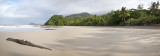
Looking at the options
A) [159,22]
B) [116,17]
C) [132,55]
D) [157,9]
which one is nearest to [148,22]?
[159,22]

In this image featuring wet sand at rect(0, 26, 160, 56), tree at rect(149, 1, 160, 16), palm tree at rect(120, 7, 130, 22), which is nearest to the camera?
wet sand at rect(0, 26, 160, 56)

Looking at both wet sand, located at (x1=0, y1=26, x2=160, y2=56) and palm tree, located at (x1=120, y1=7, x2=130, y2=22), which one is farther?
palm tree, located at (x1=120, y1=7, x2=130, y2=22)

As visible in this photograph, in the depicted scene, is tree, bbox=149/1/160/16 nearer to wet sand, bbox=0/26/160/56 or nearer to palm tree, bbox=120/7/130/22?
palm tree, bbox=120/7/130/22

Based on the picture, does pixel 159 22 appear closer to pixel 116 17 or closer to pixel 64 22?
pixel 116 17

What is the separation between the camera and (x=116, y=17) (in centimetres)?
5606

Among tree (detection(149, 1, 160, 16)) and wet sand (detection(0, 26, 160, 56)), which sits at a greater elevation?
tree (detection(149, 1, 160, 16))

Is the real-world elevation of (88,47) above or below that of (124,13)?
below

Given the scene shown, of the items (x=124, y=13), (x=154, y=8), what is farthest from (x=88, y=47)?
(x=154, y=8)

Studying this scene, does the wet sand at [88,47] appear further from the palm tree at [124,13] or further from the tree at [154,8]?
the tree at [154,8]

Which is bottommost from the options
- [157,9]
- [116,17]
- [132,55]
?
[132,55]

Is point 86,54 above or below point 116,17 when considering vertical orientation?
below

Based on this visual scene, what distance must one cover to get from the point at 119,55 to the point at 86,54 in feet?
3.97

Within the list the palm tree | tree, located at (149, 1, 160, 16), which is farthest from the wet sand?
tree, located at (149, 1, 160, 16)

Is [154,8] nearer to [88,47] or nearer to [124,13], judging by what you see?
[124,13]
